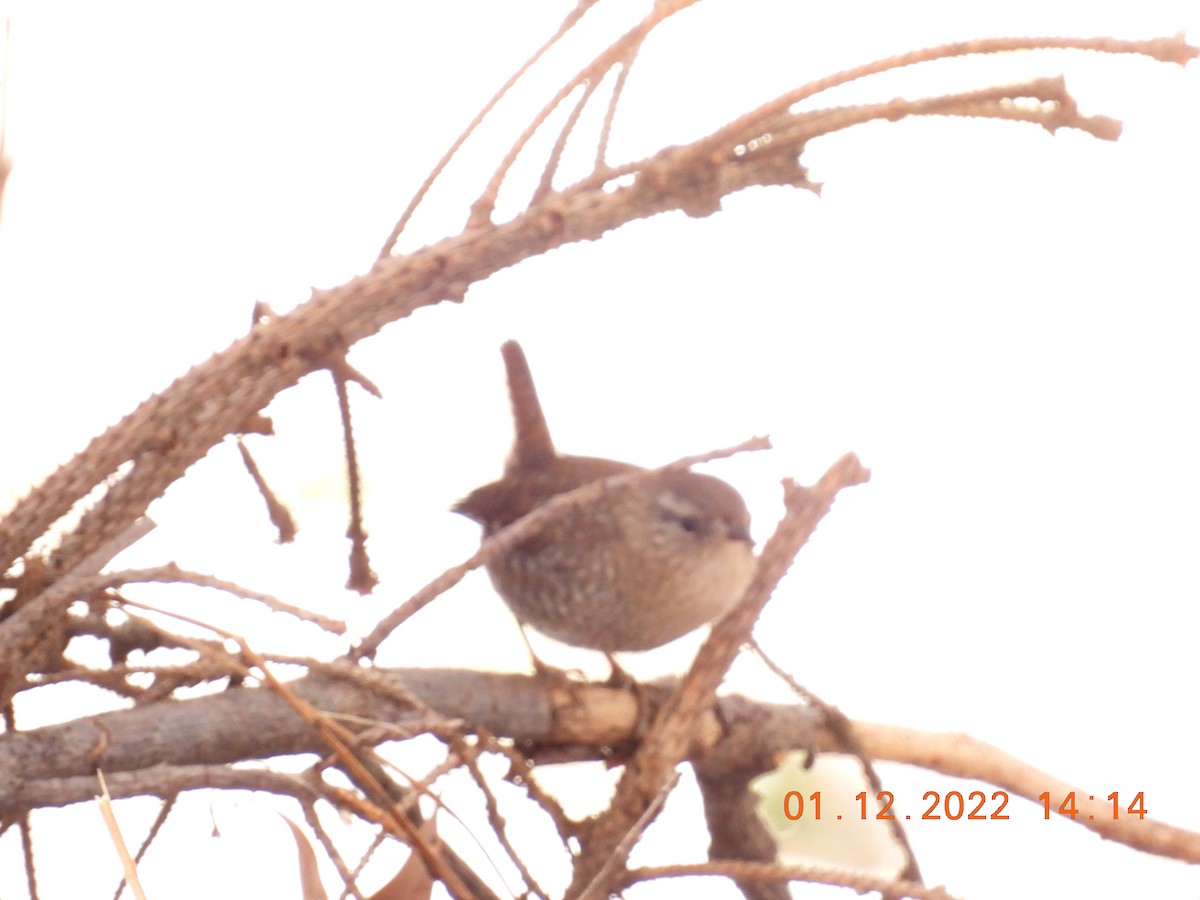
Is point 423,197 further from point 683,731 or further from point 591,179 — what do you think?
point 683,731

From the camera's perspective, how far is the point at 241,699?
1.17m

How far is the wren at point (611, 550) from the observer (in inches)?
89.4

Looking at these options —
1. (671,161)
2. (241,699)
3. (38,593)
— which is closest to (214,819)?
(241,699)

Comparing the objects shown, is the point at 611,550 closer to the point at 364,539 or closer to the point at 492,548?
the point at 364,539

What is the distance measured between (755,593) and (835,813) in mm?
509

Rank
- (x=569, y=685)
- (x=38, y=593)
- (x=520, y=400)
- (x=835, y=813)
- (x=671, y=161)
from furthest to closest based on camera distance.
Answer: (x=520, y=400)
(x=835, y=813)
(x=569, y=685)
(x=671, y=161)
(x=38, y=593)

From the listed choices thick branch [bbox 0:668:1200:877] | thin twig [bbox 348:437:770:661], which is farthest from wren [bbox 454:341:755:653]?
thin twig [bbox 348:437:770:661]
